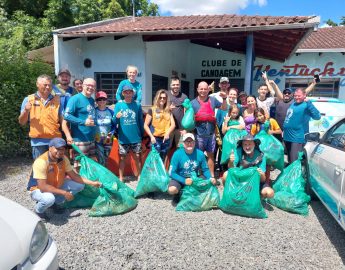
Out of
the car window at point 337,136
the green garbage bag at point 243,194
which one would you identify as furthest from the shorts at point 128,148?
the car window at point 337,136

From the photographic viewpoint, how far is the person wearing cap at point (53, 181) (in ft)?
11.7

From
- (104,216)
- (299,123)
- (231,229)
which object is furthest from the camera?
(299,123)

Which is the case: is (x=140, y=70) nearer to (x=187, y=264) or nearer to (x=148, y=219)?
(x=148, y=219)

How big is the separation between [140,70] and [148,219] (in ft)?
21.7

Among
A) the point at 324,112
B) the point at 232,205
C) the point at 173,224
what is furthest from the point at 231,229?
the point at 324,112

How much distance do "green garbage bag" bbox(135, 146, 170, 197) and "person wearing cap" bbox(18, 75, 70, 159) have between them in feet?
4.01

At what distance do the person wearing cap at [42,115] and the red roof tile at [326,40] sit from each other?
34.3ft

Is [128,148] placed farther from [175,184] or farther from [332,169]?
[332,169]

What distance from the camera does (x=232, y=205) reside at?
3.91m

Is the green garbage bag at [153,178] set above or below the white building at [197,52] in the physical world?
below

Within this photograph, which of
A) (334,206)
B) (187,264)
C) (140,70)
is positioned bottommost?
(187,264)

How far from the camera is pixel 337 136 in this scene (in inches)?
145

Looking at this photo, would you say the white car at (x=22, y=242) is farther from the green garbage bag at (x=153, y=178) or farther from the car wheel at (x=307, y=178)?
the car wheel at (x=307, y=178)

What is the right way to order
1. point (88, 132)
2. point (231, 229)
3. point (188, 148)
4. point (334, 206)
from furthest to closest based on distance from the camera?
1. point (88, 132)
2. point (188, 148)
3. point (231, 229)
4. point (334, 206)
